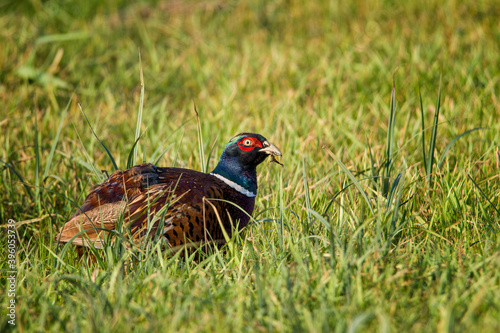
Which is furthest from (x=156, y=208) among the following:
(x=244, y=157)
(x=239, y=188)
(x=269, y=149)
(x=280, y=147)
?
(x=280, y=147)

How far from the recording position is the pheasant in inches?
109

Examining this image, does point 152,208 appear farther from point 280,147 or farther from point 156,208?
point 280,147

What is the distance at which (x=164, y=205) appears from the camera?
8.99 feet

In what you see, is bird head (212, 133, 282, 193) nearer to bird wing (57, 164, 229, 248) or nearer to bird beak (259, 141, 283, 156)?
bird beak (259, 141, 283, 156)

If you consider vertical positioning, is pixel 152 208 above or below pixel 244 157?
below

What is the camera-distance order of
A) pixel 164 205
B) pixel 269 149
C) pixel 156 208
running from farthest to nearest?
1. pixel 269 149
2. pixel 156 208
3. pixel 164 205

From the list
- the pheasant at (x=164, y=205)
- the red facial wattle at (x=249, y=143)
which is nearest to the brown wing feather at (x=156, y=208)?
the pheasant at (x=164, y=205)

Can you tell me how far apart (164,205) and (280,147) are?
1534mm

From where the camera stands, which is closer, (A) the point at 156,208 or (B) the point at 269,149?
(A) the point at 156,208

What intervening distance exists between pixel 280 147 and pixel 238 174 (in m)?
0.96

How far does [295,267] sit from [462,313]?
0.71m

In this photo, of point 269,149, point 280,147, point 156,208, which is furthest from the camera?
point 280,147

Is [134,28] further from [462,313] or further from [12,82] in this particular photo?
[462,313]

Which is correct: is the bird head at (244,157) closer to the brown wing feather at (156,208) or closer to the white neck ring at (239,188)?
the white neck ring at (239,188)
